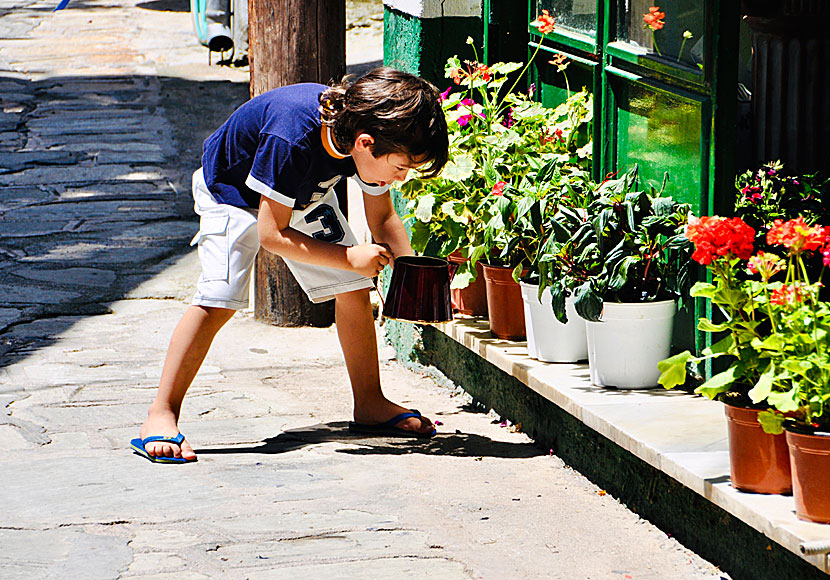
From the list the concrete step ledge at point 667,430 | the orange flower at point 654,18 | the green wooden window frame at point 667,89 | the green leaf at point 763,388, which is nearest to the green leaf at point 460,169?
the green wooden window frame at point 667,89

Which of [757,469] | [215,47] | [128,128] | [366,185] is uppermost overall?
[215,47]

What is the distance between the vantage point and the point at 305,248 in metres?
3.13

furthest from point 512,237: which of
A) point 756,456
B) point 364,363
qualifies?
point 756,456

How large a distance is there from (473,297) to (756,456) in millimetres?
1756

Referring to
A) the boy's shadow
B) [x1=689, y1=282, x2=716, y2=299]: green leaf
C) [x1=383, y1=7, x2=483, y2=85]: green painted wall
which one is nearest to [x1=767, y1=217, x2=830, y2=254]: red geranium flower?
[x1=689, y1=282, x2=716, y2=299]: green leaf

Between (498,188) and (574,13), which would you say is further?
(574,13)

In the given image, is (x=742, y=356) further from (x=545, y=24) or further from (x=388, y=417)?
(x=545, y=24)

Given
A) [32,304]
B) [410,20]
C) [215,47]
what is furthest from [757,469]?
[215,47]

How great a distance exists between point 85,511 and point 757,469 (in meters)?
1.62

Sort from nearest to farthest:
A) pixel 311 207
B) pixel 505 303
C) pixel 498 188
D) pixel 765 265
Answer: pixel 765 265 → pixel 311 207 → pixel 498 188 → pixel 505 303

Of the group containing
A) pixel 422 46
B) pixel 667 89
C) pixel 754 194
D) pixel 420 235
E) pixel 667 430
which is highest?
pixel 422 46

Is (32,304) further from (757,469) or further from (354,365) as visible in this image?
(757,469)

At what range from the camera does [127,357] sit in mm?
4410

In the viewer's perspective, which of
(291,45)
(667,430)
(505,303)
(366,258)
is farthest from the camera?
(291,45)
